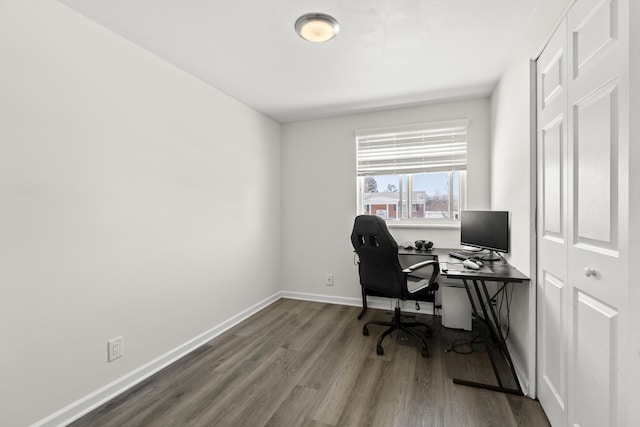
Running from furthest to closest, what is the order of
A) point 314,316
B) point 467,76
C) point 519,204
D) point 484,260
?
point 314,316 → point 467,76 → point 484,260 → point 519,204

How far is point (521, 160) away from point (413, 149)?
1513 millimetres

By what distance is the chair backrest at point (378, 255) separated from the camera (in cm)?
238

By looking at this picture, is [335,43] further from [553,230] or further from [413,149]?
[553,230]

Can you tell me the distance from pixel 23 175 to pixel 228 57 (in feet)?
5.13

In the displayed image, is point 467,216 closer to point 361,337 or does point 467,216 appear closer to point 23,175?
point 361,337

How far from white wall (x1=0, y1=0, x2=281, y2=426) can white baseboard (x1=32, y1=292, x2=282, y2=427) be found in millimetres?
44

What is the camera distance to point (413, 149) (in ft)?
11.4

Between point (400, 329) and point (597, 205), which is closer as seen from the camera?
point (597, 205)

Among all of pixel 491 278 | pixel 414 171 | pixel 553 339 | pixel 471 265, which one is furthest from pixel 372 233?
pixel 414 171

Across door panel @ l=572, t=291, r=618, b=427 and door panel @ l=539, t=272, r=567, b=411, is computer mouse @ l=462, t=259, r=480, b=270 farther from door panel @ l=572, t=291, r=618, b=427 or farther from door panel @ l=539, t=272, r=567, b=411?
door panel @ l=572, t=291, r=618, b=427

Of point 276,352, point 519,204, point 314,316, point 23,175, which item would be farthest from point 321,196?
point 23,175

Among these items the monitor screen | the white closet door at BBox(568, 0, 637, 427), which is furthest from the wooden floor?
the monitor screen

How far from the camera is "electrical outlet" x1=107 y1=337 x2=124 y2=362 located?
75.1 inches

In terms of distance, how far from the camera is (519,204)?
209 cm
